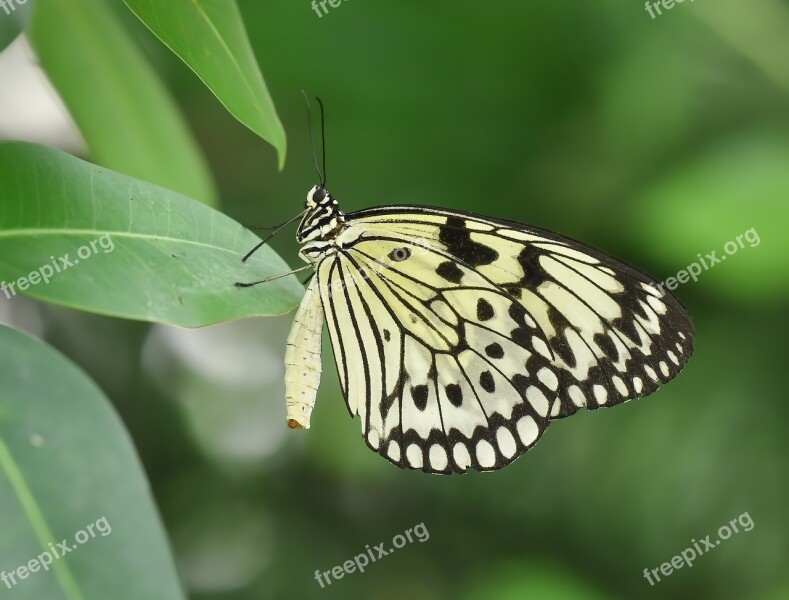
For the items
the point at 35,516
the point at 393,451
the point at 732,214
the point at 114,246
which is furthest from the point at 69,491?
the point at 732,214

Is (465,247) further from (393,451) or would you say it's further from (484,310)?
(393,451)

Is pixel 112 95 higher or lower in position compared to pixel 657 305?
higher

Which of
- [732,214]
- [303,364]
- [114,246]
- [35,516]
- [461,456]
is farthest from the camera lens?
[732,214]

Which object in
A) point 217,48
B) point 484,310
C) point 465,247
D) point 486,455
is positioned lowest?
point 486,455

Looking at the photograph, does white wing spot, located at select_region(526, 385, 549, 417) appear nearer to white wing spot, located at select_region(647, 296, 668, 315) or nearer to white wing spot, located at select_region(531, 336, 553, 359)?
white wing spot, located at select_region(531, 336, 553, 359)

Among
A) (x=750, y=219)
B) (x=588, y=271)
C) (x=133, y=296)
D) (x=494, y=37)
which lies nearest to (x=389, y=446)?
(x=588, y=271)

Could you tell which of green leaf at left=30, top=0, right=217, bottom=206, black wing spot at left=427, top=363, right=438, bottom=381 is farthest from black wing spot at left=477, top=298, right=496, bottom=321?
green leaf at left=30, top=0, right=217, bottom=206

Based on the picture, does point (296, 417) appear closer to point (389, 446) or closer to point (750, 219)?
point (389, 446)

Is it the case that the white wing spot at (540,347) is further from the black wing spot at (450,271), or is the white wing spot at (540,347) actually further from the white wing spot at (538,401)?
the black wing spot at (450,271)
